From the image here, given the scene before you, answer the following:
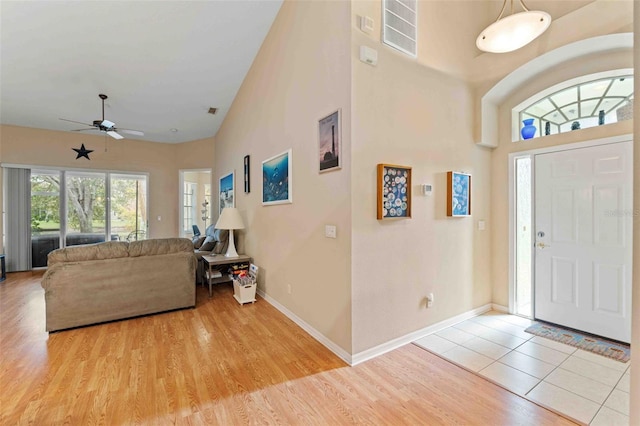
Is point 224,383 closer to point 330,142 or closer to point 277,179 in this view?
point 330,142

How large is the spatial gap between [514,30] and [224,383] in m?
3.66

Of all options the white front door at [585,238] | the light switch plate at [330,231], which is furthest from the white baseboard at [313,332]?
the white front door at [585,238]

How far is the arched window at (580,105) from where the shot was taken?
2.74 meters

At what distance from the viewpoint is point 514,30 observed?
2.28m

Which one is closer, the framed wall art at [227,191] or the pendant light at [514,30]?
the pendant light at [514,30]

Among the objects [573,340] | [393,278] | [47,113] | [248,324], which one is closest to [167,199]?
[47,113]

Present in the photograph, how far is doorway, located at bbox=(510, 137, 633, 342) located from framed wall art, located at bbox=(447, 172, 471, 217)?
0.69 meters

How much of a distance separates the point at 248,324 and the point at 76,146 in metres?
6.41

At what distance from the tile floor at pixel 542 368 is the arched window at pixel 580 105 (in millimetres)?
2311

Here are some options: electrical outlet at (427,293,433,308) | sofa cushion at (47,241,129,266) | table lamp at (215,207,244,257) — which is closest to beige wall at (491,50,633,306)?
electrical outlet at (427,293,433,308)

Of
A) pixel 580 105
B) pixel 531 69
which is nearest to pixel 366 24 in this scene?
pixel 531 69

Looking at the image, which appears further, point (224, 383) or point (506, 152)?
point (506, 152)

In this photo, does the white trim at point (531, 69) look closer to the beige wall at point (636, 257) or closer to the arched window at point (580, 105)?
the arched window at point (580, 105)

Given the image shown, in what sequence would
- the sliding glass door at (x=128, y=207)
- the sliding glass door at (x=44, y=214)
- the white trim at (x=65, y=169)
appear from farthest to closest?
1. the sliding glass door at (x=128, y=207)
2. the sliding glass door at (x=44, y=214)
3. the white trim at (x=65, y=169)
